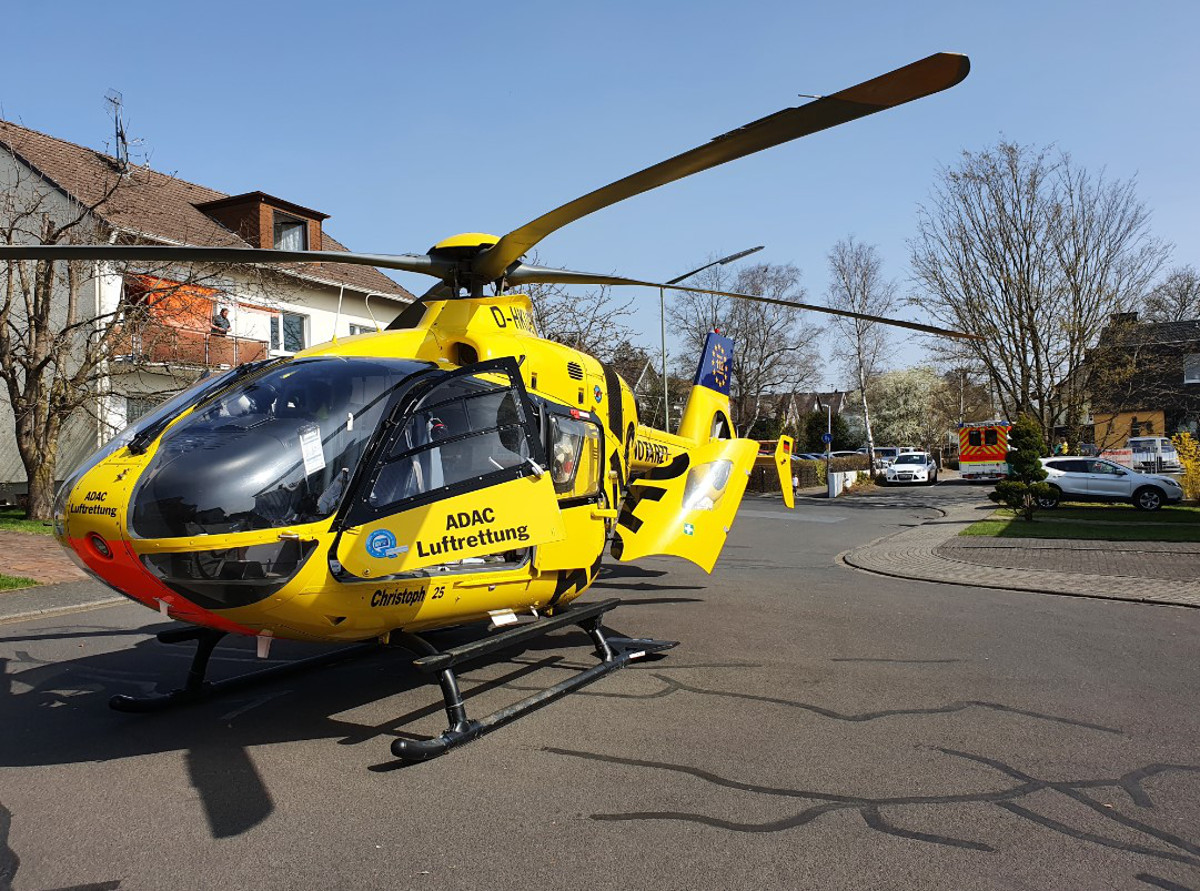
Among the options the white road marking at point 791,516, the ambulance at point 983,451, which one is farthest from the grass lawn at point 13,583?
the ambulance at point 983,451

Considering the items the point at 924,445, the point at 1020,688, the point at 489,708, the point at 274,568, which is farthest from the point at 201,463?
the point at 924,445

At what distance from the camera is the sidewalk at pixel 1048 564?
11.2 meters

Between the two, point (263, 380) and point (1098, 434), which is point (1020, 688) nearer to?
point (263, 380)

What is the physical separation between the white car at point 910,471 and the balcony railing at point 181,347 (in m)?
29.1

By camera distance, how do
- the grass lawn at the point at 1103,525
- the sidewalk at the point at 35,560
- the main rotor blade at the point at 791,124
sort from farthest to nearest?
the grass lawn at the point at 1103,525
the sidewalk at the point at 35,560
the main rotor blade at the point at 791,124

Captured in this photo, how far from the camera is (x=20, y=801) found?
176 inches

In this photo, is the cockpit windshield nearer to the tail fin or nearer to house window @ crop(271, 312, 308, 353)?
the tail fin

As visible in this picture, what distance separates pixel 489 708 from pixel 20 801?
2.81 metres

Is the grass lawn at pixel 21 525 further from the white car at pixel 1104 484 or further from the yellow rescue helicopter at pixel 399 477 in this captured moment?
the white car at pixel 1104 484

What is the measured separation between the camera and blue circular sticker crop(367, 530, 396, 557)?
15.7 feet

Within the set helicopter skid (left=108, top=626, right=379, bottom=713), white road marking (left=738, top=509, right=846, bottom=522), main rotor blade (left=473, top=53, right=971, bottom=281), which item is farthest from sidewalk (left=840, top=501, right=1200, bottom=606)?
helicopter skid (left=108, top=626, right=379, bottom=713)

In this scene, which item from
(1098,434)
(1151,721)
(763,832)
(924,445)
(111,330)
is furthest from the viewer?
(924,445)

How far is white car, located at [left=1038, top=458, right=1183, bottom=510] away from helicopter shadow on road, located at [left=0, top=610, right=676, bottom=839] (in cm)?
2156

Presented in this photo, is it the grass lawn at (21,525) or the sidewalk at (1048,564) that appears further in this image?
the grass lawn at (21,525)
